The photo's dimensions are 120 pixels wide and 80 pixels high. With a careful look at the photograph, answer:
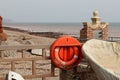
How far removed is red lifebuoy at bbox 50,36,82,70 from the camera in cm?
665

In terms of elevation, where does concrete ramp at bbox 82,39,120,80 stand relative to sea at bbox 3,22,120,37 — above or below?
above

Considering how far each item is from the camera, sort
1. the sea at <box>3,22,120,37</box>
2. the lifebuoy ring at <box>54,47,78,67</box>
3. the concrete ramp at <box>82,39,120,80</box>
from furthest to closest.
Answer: the sea at <box>3,22,120,37</box> → the lifebuoy ring at <box>54,47,78,67</box> → the concrete ramp at <box>82,39,120,80</box>

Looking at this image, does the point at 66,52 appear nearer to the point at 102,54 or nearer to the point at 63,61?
the point at 63,61

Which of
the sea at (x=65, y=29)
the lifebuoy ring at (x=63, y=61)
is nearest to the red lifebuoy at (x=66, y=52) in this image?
the lifebuoy ring at (x=63, y=61)

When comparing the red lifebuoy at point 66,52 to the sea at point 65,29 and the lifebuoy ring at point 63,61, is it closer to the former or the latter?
the lifebuoy ring at point 63,61

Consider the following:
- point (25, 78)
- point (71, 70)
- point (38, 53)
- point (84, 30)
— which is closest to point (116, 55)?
point (71, 70)

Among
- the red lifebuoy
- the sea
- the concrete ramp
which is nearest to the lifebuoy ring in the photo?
the red lifebuoy

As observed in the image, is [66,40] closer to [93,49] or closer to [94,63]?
[93,49]

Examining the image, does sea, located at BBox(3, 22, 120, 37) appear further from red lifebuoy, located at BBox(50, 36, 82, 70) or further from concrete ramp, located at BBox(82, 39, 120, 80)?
red lifebuoy, located at BBox(50, 36, 82, 70)

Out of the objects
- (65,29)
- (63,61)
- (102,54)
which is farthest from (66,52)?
(65,29)

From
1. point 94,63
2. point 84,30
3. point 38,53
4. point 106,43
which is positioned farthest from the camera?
point 38,53

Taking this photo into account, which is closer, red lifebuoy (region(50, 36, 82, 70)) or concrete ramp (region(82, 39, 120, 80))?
concrete ramp (region(82, 39, 120, 80))

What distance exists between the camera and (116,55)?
6.83 metres

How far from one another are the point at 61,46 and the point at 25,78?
0.86m
